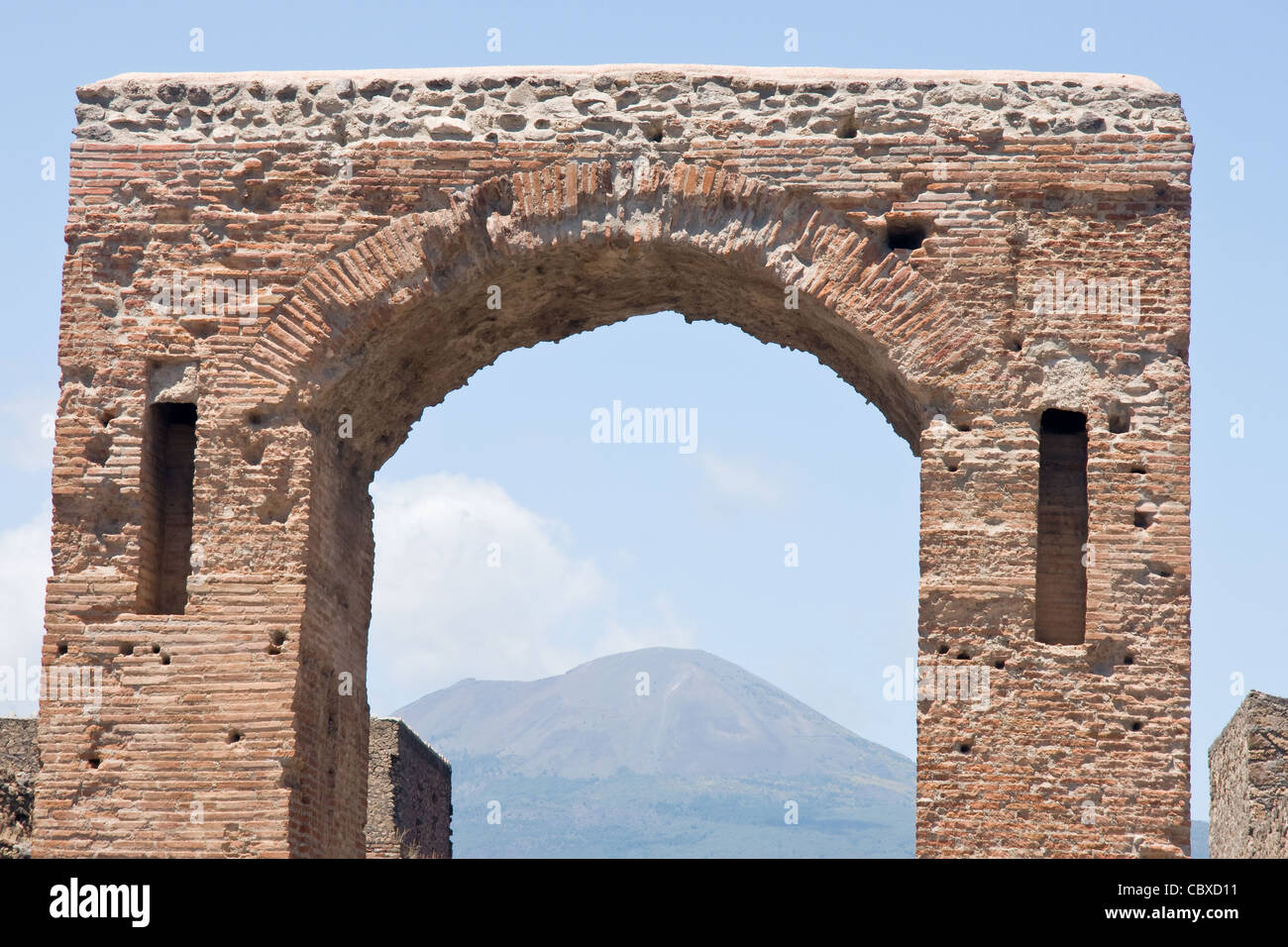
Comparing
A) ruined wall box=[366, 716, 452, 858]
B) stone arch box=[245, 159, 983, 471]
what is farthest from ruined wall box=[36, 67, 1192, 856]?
ruined wall box=[366, 716, 452, 858]

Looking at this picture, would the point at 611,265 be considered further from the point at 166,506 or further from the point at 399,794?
the point at 399,794

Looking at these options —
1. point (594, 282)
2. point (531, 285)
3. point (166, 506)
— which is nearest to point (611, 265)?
point (594, 282)

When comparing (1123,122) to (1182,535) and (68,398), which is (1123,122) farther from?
(68,398)

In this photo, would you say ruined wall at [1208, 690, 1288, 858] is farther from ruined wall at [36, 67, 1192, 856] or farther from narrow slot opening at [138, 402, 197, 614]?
narrow slot opening at [138, 402, 197, 614]

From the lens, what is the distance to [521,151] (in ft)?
33.1

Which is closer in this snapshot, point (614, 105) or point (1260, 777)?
point (614, 105)

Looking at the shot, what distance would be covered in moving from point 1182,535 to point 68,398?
588 cm

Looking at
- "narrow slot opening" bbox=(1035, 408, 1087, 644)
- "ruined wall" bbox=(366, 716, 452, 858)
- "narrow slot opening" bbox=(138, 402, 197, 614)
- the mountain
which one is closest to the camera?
"narrow slot opening" bbox=(1035, 408, 1087, 644)

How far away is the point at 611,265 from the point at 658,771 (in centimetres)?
12583

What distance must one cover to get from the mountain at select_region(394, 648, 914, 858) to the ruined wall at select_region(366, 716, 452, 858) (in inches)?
3052

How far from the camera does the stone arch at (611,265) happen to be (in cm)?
983

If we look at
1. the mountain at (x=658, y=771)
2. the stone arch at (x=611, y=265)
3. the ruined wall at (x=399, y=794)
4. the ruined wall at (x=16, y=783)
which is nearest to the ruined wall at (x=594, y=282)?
the stone arch at (x=611, y=265)

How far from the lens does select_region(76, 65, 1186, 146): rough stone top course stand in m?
10.0

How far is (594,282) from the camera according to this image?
1053 cm
